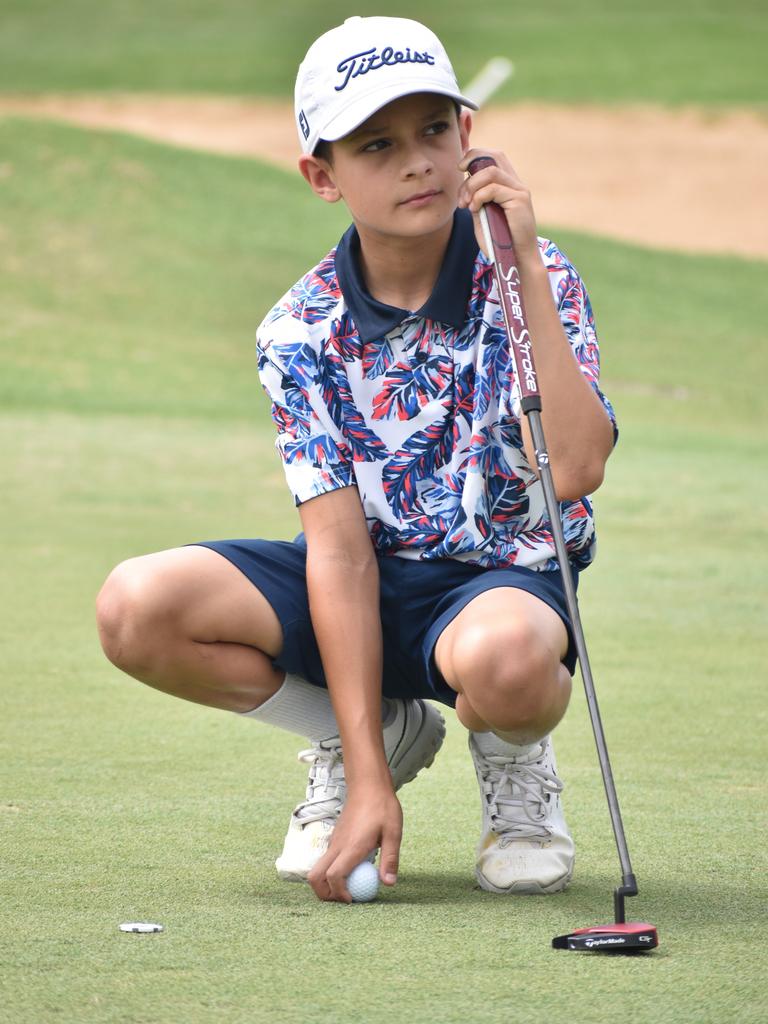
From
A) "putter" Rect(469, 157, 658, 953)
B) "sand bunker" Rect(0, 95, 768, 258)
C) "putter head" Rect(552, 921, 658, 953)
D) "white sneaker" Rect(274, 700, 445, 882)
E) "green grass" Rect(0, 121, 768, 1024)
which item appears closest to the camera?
"green grass" Rect(0, 121, 768, 1024)

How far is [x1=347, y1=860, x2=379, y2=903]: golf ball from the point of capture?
109 inches

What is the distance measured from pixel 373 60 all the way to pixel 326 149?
193mm

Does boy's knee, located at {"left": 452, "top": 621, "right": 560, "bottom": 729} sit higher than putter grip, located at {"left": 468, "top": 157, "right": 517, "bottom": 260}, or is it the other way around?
putter grip, located at {"left": 468, "top": 157, "right": 517, "bottom": 260}

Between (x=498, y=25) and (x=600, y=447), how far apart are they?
103 feet

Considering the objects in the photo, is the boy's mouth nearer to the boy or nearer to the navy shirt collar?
the boy

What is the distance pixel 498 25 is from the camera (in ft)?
108

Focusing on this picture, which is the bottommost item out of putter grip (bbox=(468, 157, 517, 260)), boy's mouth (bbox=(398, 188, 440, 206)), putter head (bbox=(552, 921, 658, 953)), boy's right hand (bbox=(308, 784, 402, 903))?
putter head (bbox=(552, 921, 658, 953))

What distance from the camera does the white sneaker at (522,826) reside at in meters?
2.89

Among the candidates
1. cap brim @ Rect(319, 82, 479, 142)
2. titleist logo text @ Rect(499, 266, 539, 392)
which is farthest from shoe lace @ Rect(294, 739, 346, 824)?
cap brim @ Rect(319, 82, 479, 142)

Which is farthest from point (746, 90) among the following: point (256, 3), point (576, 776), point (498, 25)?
point (576, 776)

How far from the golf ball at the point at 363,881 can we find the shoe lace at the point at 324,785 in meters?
0.27

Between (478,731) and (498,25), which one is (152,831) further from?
(498,25)

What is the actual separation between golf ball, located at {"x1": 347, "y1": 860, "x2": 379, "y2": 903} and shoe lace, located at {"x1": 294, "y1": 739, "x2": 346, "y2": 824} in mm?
267

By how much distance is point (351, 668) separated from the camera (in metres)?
2.92
